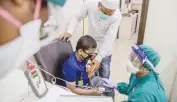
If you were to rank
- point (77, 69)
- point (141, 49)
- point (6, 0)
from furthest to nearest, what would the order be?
point (77, 69)
point (141, 49)
point (6, 0)

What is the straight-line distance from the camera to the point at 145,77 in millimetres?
1474

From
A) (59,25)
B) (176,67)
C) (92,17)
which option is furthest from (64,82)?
(176,67)

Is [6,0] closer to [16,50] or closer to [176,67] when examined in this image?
[16,50]

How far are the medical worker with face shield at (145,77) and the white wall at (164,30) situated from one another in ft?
2.28

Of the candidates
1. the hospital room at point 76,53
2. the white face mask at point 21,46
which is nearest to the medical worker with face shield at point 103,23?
the hospital room at point 76,53

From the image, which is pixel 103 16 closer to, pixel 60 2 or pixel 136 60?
pixel 136 60

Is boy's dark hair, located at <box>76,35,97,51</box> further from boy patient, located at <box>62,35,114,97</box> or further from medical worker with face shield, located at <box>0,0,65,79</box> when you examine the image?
medical worker with face shield, located at <box>0,0,65,79</box>

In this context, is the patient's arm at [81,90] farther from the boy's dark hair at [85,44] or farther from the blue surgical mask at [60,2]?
the blue surgical mask at [60,2]

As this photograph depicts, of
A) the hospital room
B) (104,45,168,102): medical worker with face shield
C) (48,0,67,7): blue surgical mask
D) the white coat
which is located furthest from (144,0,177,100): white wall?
(48,0,67,7): blue surgical mask

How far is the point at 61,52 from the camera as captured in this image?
1719mm

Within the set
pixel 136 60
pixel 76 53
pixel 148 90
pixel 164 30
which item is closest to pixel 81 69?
pixel 76 53

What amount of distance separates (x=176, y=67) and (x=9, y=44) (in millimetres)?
1978

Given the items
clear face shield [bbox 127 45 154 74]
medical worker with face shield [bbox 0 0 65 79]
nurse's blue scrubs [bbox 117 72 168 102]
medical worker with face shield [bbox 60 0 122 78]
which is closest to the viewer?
Result: medical worker with face shield [bbox 0 0 65 79]

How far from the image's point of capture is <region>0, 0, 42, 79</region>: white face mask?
66 cm
